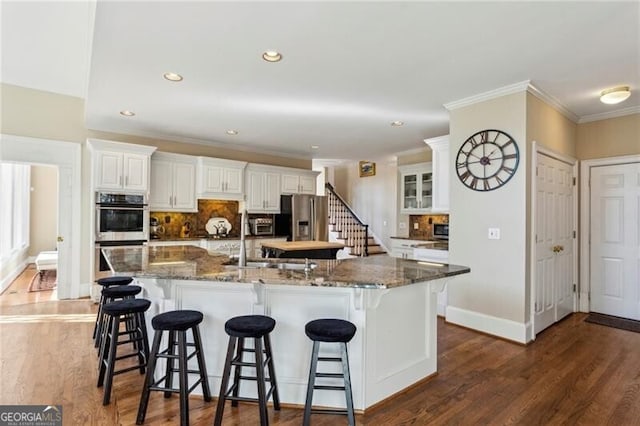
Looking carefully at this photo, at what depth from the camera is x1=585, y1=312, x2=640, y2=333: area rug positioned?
391 cm

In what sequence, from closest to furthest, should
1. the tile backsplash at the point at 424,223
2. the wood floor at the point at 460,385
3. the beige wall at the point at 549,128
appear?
the wood floor at the point at 460,385 < the beige wall at the point at 549,128 < the tile backsplash at the point at 424,223

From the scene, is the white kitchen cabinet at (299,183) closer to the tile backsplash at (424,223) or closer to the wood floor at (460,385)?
the tile backsplash at (424,223)

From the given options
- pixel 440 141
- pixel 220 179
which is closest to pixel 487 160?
pixel 440 141

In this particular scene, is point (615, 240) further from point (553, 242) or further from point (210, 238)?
point (210, 238)

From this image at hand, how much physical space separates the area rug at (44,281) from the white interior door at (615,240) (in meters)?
8.20

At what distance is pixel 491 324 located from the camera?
365 cm

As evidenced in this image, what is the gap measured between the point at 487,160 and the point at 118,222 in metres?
4.95

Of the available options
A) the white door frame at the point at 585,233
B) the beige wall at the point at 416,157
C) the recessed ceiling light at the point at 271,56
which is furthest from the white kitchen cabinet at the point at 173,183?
the white door frame at the point at 585,233

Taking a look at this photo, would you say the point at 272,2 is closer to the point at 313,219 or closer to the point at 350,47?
the point at 350,47

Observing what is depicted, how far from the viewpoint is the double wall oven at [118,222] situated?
4.76 meters

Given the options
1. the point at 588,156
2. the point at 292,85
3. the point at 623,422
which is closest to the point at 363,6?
the point at 292,85

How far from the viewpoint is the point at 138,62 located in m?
2.96

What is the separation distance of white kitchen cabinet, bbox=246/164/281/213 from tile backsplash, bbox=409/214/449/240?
8.87ft

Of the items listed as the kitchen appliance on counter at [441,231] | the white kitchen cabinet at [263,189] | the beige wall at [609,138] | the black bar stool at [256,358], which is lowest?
the black bar stool at [256,358]
